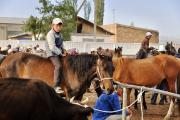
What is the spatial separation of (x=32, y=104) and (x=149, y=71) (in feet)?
28.4

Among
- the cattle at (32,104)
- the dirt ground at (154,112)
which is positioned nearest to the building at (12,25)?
the dirt ground at (154,112)

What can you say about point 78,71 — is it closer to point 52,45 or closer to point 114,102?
point 52,45

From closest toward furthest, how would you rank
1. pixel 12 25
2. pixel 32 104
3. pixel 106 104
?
pixel 32 104 → pixel 106 104 → pixel 12 25

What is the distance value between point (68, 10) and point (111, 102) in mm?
30801

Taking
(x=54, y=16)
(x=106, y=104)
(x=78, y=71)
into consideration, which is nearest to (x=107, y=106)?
(x=106, y=104)

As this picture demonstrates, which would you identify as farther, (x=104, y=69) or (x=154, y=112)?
(x=154, y=112)

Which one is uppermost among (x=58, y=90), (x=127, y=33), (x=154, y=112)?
(x=127, y=33)

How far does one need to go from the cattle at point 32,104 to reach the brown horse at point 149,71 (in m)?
8.01

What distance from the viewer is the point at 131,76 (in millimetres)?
13781

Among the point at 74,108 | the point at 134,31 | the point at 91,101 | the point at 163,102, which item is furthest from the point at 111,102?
the point at 134,31

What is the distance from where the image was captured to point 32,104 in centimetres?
544

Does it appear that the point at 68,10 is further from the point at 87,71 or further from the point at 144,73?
the point at 87,71

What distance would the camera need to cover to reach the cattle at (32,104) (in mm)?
5379

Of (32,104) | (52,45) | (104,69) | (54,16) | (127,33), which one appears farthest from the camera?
(127,33)
